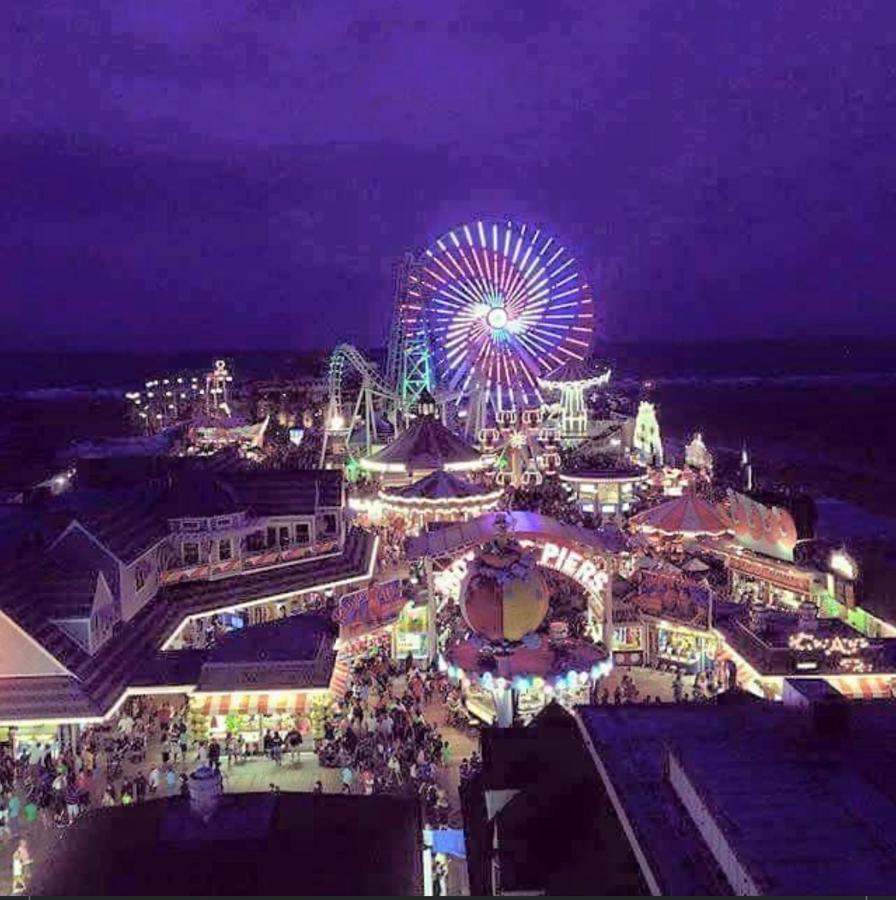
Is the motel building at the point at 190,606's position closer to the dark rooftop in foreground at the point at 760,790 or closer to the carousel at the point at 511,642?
the carousel at the point at 511,642

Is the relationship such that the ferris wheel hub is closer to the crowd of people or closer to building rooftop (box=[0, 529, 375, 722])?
building rooftop (box=[0, 529, 375, 722])

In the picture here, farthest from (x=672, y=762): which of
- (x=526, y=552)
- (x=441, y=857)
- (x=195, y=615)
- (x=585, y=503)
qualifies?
(x=585, y=503)

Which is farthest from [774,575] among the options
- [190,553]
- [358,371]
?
[358,371]

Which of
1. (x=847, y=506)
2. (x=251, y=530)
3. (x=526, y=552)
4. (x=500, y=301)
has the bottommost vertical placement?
(x=526, y=552)

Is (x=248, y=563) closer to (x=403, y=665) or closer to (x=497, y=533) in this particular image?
(x=403, y=665)

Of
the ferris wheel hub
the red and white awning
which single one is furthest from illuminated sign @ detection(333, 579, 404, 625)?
the ferris wheel hub

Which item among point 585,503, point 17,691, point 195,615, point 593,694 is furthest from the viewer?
point 585,503

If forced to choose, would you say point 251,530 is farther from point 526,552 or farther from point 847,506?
point 847,506
